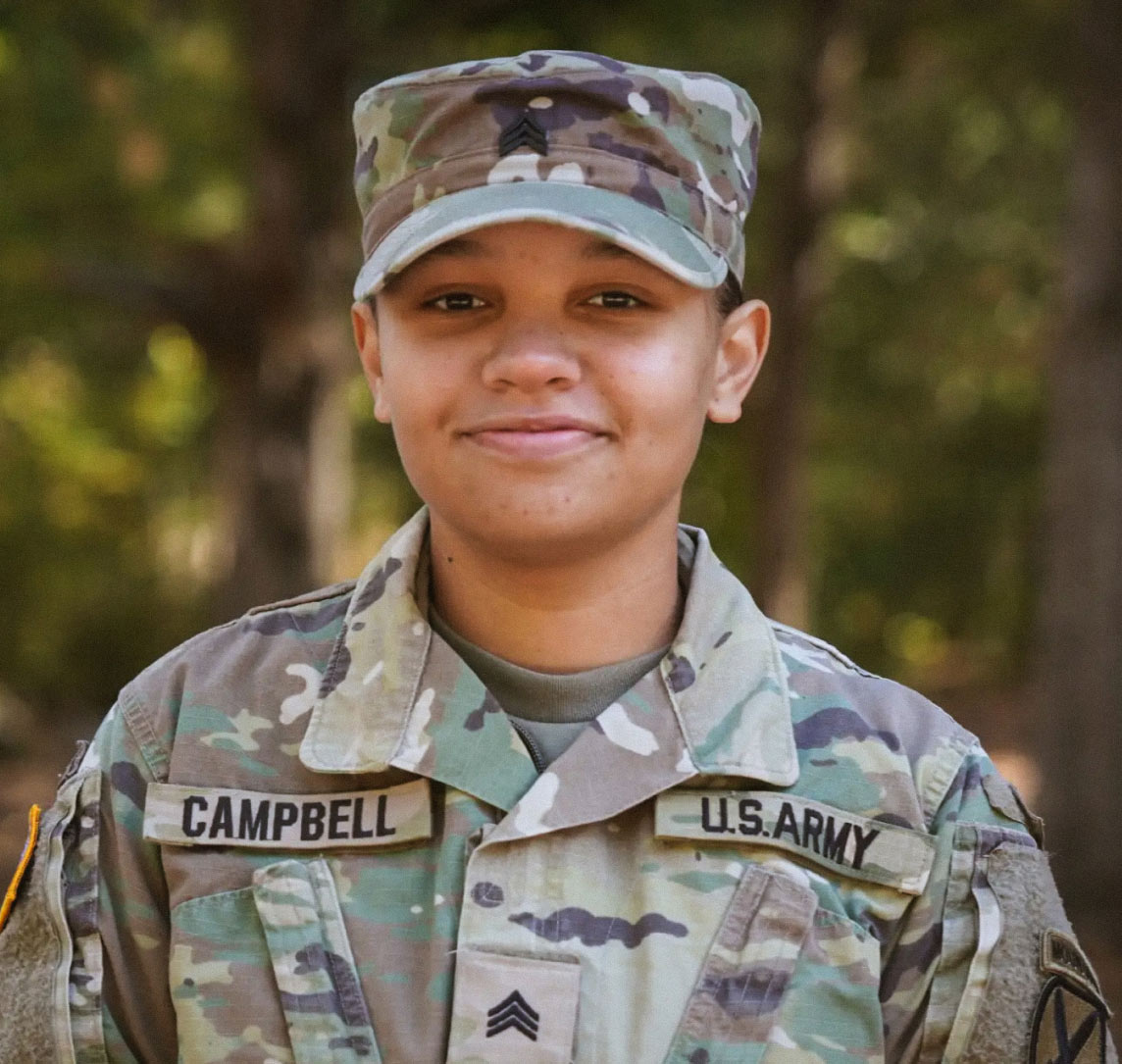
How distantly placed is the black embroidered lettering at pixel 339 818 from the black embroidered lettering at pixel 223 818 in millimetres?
121

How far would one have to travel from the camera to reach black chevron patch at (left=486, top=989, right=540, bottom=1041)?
195cm

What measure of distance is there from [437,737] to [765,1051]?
0.54 metres

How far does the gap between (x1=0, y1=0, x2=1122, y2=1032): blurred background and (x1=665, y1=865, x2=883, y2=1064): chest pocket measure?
13.0ft

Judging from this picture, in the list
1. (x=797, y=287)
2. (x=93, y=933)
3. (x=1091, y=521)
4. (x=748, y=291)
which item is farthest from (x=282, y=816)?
(x=748, y=291)

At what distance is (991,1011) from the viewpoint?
1.96 meters

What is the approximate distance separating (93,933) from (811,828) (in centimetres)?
88

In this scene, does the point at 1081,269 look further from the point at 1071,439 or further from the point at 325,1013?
the point at 325,1013

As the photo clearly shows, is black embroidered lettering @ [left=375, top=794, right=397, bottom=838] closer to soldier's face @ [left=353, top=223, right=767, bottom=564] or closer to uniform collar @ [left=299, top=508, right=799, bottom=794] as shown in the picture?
uniform collar @ [left=299, top=508, right=799, bottom=794]

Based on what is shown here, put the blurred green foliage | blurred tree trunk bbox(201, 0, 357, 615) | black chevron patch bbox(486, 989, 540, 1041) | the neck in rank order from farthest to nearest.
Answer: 1. the blurred green foliage
2. blurred tree trunk bbox(201, 0, 357, 615)
3. the neck
4. black chevron patch bbox(486, 989, 540, 1041)

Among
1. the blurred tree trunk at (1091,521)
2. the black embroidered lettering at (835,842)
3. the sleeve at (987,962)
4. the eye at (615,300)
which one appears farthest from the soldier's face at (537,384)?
the blurred tree trunk at (1091,521)

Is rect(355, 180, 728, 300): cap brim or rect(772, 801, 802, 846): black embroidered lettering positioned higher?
rect(355, 180, 728, 300): cap brim

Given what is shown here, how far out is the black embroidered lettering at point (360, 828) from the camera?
2.06m

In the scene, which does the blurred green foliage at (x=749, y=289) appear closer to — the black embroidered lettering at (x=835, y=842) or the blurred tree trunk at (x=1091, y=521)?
the blurred tree trunk at (x=1091, y=521)

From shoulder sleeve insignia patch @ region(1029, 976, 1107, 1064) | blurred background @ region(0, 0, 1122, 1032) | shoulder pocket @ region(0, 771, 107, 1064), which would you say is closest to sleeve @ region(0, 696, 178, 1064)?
shoulder pocket @ region(0, 771, 107, 1064)
